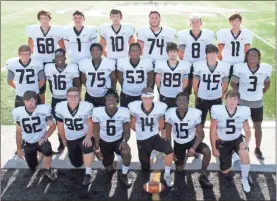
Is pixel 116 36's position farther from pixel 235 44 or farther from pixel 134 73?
pixel 235 44

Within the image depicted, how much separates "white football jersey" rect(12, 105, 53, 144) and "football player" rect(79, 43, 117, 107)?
77cm

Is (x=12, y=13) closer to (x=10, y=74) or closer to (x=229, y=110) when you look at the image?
(x=10, y=74)

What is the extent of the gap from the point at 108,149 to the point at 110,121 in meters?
0.40

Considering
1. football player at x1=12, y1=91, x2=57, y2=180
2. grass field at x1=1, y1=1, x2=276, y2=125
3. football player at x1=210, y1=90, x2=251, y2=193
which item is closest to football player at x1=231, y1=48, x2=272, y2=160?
football player at x1=210, y1=90, x2=251, y2=193

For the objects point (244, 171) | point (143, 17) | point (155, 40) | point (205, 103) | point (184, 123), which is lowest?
point (244, 171)

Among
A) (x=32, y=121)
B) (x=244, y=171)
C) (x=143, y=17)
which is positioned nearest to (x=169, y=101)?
(x=244, y=171)

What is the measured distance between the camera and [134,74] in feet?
20.2

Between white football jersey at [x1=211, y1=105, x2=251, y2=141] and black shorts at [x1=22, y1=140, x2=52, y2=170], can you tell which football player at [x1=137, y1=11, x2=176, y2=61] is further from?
black shorts at [x1=22, y1=140, x2=52, y2=170]

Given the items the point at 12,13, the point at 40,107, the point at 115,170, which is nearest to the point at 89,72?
the point at 40,107

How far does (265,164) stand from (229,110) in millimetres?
1089

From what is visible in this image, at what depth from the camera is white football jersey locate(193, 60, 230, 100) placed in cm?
600

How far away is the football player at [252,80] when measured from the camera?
5.89 metres

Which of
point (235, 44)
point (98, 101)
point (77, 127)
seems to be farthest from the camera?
point (235, 44)

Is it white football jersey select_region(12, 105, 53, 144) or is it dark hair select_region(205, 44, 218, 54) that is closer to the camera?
white football jersey select_region(12, 105, 53, 144)
